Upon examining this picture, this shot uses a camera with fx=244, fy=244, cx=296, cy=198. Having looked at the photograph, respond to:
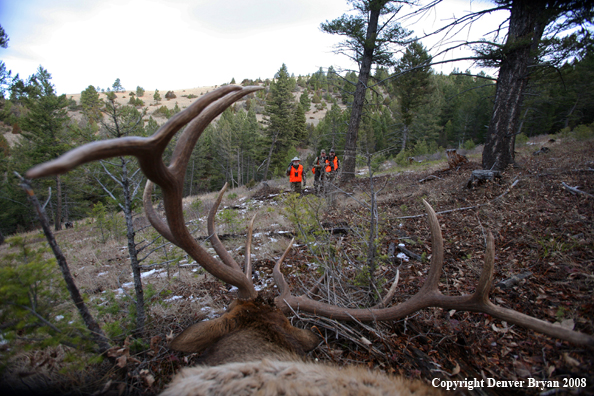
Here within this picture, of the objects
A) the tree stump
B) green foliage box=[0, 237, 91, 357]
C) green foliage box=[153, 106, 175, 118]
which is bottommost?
green foliage box=[0, 237, 91, 357]

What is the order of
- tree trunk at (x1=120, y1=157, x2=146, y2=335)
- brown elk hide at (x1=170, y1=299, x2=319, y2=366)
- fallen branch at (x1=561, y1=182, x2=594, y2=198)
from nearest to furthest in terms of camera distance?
brown elk hide at (x1=170, y1=299, x2=319, y2=366)
tree trunk at (x1=120, y1=157, x2=146, y2=335)
fallen branch at (x1=561, y1=182, x2=594, y2=198)

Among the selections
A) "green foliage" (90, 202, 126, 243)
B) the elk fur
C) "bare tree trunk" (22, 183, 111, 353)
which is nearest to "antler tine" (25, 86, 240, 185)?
"bare tree trunk" (22, 183, 111, 353)

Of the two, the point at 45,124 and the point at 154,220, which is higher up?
the point at 45,124

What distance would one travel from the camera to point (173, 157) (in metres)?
1.49

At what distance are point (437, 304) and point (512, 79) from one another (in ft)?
20.8

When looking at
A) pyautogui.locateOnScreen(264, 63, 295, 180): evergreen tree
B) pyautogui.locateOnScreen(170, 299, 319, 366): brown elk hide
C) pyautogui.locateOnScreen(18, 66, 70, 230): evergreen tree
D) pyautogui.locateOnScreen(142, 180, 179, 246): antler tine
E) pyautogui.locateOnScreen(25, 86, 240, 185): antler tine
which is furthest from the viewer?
pyautogui.locateOnScreen(264, 63, 295, 180): evergreen tree

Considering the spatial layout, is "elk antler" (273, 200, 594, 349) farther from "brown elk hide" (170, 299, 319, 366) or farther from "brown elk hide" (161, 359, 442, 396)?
"brown elk hide" (161, 359, 442, 396)

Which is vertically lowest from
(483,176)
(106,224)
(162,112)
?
(106,224)

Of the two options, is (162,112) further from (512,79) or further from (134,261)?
(134,261)

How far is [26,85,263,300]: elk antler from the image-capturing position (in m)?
1.00

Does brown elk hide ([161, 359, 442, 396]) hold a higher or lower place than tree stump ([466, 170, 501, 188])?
lower

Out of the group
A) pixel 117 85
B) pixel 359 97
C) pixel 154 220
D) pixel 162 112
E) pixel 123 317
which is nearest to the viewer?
pixel 154 220

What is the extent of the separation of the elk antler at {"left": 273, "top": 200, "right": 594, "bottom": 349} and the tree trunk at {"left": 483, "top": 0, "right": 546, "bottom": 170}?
585 cm

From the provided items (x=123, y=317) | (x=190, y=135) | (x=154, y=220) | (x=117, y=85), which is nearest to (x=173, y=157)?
(x=190, y=135)
